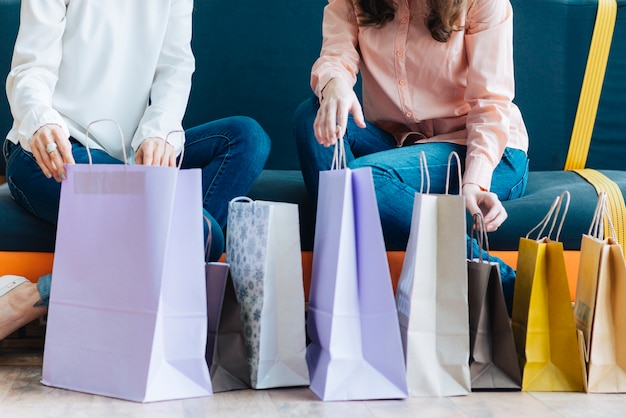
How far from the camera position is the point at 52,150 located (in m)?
1.29

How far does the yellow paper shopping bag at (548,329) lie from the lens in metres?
1.31

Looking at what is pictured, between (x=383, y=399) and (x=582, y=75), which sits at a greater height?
(x=582, y=75)

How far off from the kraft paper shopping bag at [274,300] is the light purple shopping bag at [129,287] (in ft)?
0.30

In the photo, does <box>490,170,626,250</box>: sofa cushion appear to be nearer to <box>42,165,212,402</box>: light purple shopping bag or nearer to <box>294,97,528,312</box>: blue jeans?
<box>294,97,528,312</box>: blue jeans

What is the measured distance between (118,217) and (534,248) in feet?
2.30

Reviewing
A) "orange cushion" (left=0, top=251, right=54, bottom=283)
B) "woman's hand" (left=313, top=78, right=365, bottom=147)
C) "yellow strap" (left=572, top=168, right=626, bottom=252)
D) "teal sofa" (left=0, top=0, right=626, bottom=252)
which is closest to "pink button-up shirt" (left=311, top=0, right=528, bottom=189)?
"woman's hand" (left=313, top=78, right=365, bottom=147)

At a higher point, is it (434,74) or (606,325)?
(434,74)

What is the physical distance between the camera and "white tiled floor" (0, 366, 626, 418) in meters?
1.17

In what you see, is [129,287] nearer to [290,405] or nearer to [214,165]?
[290,405]

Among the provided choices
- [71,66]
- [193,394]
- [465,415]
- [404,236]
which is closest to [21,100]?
[71,66]

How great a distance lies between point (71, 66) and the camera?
5.12ft

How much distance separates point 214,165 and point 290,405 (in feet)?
1.92

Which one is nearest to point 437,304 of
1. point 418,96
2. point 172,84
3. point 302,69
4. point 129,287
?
point 129,287

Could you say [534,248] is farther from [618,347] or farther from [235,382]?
[235,382]
